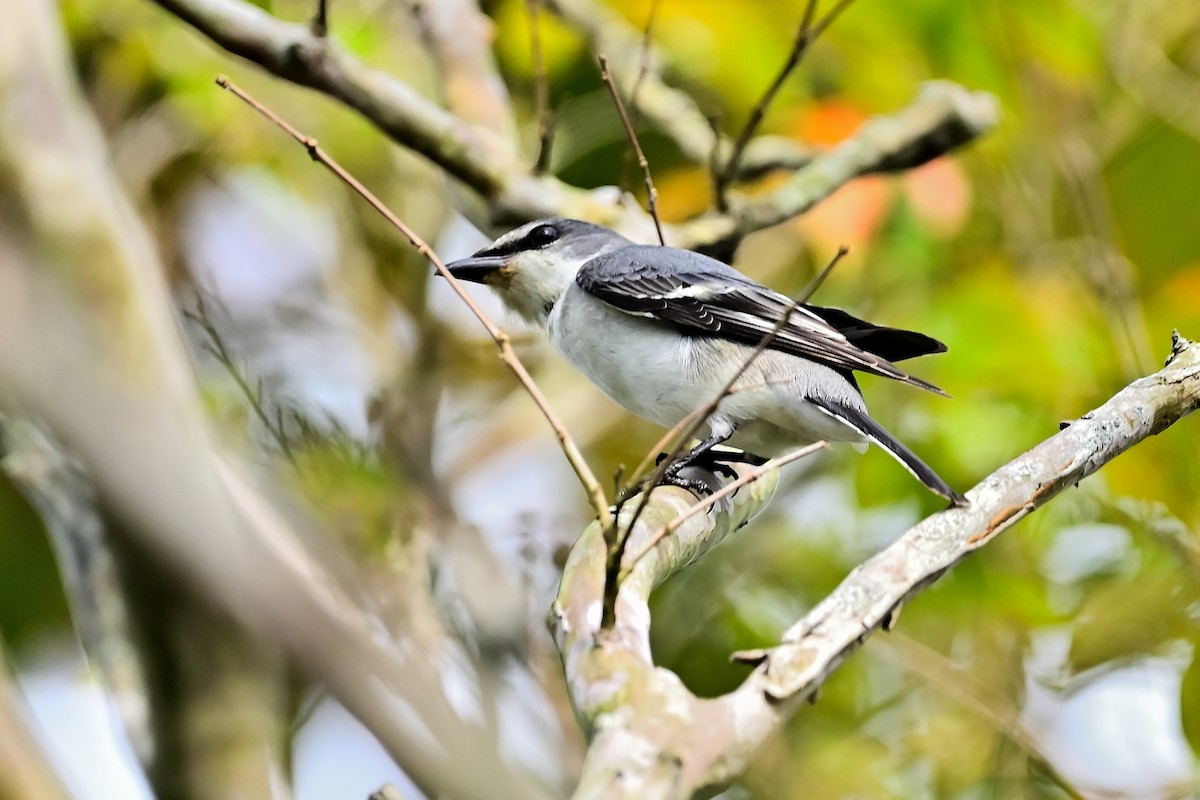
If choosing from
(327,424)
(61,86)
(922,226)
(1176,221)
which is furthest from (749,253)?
(61,86)

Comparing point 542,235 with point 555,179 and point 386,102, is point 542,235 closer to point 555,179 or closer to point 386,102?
point 555,179

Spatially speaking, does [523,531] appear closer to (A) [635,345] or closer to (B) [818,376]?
(A) [635,345]

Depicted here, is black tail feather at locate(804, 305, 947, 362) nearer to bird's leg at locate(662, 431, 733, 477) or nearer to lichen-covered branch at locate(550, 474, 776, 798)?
bird's leg at locate(662, 431, 733, 477)

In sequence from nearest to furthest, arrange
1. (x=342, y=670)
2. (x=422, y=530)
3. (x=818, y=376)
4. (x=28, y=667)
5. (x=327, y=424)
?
(x=342, y=670) < (x=818, y=376) < (x=327, y=424) < (x=422, y=530) < (x=28, y=667)

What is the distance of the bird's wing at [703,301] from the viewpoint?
394cm

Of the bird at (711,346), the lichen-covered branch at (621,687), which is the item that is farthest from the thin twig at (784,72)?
the lichen-covered branch at (621,687)

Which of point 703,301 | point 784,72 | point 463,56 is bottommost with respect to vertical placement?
point 703,301

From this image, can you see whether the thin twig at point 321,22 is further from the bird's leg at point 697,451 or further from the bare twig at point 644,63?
the bird's leg at point 697,451

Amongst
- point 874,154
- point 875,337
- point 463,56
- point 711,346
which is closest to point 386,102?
point 463,56

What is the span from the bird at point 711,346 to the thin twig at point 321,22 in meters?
0.97

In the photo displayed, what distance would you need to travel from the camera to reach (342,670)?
1597 millimetres

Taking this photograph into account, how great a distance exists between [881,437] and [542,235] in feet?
5.48

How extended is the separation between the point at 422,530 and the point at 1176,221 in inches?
192

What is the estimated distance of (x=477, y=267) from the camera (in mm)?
4562
